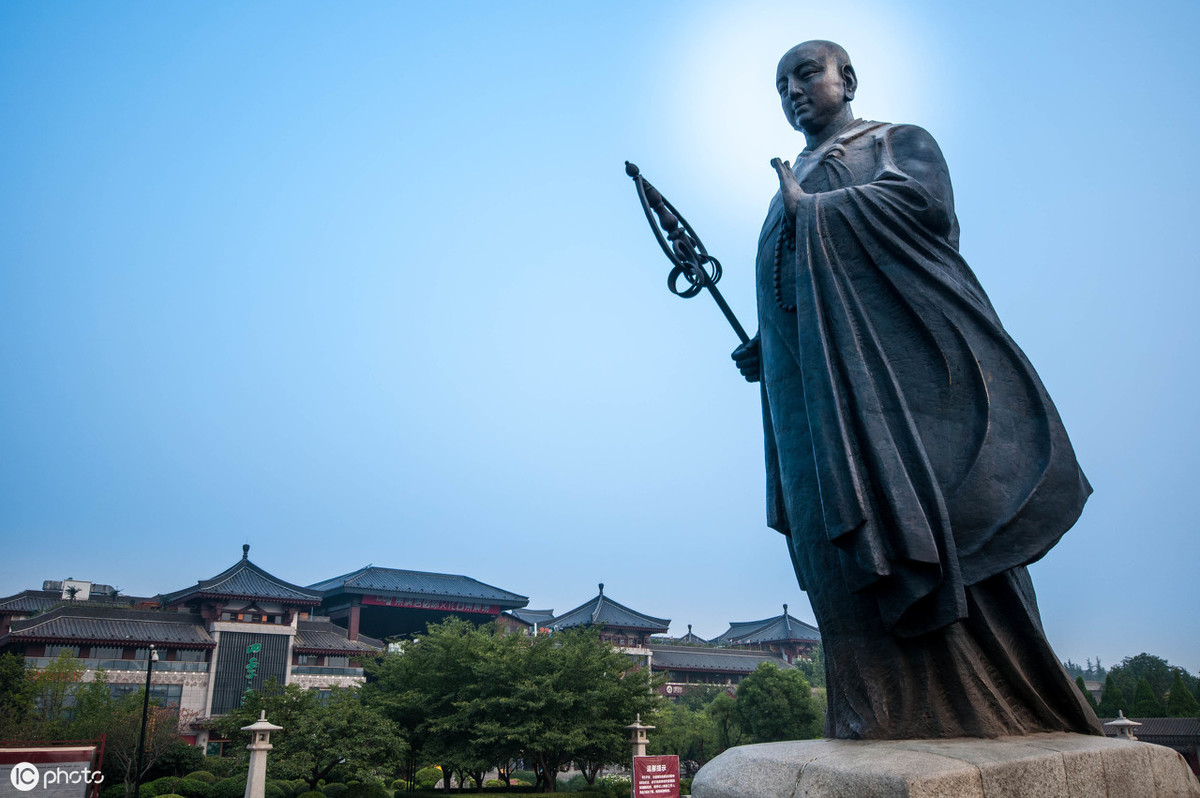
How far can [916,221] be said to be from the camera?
13.1 ft

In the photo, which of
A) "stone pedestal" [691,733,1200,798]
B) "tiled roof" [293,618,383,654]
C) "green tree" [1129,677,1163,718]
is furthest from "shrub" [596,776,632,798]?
"stone pedestal" [691,733,1200,798]

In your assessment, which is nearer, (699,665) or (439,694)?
(439,694)

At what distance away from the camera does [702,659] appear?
60406 mm

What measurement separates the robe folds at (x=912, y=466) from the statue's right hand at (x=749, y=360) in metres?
0.52

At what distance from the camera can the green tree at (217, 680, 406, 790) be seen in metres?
23.4

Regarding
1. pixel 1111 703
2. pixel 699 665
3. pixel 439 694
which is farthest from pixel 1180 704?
pixel 439 694

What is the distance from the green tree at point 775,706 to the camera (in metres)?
36.0

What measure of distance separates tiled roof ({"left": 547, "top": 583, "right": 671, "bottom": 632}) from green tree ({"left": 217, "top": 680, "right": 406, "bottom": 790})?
35.6 m

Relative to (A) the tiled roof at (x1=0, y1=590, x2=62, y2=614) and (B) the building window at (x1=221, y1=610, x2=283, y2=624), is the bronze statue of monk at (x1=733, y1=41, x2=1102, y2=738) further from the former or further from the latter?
(A) the tiled roof at (x1=0, y1=590, x2=62, y2=614)

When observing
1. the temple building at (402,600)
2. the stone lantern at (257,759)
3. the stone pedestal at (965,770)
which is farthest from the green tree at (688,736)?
the stone pedestal at (965,770)

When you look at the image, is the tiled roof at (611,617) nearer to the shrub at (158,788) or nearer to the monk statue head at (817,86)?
the shrub at (158,788)

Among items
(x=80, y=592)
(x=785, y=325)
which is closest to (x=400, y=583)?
(x=80, y=592)

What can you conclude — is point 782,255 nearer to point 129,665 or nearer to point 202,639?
point 129,665

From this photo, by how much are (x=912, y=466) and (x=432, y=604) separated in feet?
178
